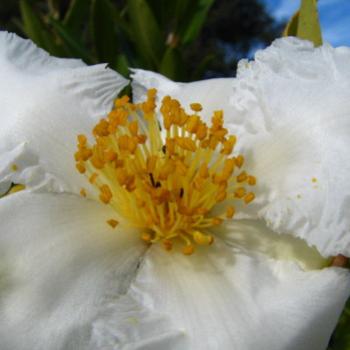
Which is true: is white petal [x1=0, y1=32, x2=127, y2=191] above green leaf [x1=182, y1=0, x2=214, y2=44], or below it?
above

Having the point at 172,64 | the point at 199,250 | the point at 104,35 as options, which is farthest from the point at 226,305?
the point at 104,35

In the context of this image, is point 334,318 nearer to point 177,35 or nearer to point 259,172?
point 259,172

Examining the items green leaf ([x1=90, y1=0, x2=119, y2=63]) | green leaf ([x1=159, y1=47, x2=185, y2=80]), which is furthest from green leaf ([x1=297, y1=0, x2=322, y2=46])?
green leaf ([x1=90, y1=0, x2=119, y2=63])

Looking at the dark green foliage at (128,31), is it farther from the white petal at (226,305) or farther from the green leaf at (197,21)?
the white petal at (226,305)

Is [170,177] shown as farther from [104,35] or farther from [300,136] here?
[104,35]

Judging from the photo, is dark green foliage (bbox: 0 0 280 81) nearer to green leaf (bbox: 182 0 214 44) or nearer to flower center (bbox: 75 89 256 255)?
green leaf (bbox: 182 0 214 44)

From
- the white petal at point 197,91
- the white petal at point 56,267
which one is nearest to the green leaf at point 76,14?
the white petal at point 197,91
